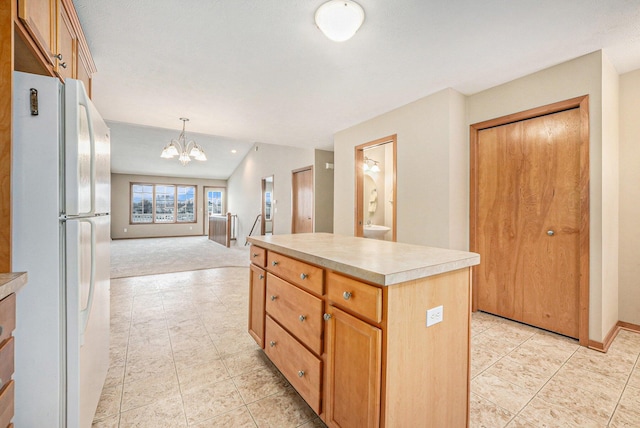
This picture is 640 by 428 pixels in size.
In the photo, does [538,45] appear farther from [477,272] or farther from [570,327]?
[570,327]

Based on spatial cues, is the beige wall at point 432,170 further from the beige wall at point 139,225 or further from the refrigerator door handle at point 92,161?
the beige wall at point 139,225

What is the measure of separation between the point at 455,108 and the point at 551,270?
1777 millimetres

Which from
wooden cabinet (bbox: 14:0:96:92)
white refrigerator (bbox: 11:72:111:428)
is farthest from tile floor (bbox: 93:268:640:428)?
wooden cabinet (bbox: 14:0:96:92)

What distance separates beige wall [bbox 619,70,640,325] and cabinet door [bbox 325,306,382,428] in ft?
9.62

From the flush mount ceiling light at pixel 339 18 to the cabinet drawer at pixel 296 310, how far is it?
159cm

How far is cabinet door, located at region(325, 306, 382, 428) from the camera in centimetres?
105

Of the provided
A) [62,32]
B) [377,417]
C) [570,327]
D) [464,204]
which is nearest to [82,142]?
[62,32]

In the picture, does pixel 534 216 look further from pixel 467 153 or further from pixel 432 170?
pixel 432 170

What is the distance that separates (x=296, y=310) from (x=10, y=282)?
3.69 feet

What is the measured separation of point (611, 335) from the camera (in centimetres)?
234

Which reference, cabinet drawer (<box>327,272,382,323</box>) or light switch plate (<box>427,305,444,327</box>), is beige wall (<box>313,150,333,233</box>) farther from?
light switch plate (<box>427,305,444,327</box>)

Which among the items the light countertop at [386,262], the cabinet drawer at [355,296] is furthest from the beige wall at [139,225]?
the cabinet drawer at [355,296]

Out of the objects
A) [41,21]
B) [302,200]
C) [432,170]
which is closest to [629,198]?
[432,170]

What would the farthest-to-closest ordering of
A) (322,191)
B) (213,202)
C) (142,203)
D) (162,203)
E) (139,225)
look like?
(213,202) → (162,203) → (142,203) → (139,225) → (322,191)
